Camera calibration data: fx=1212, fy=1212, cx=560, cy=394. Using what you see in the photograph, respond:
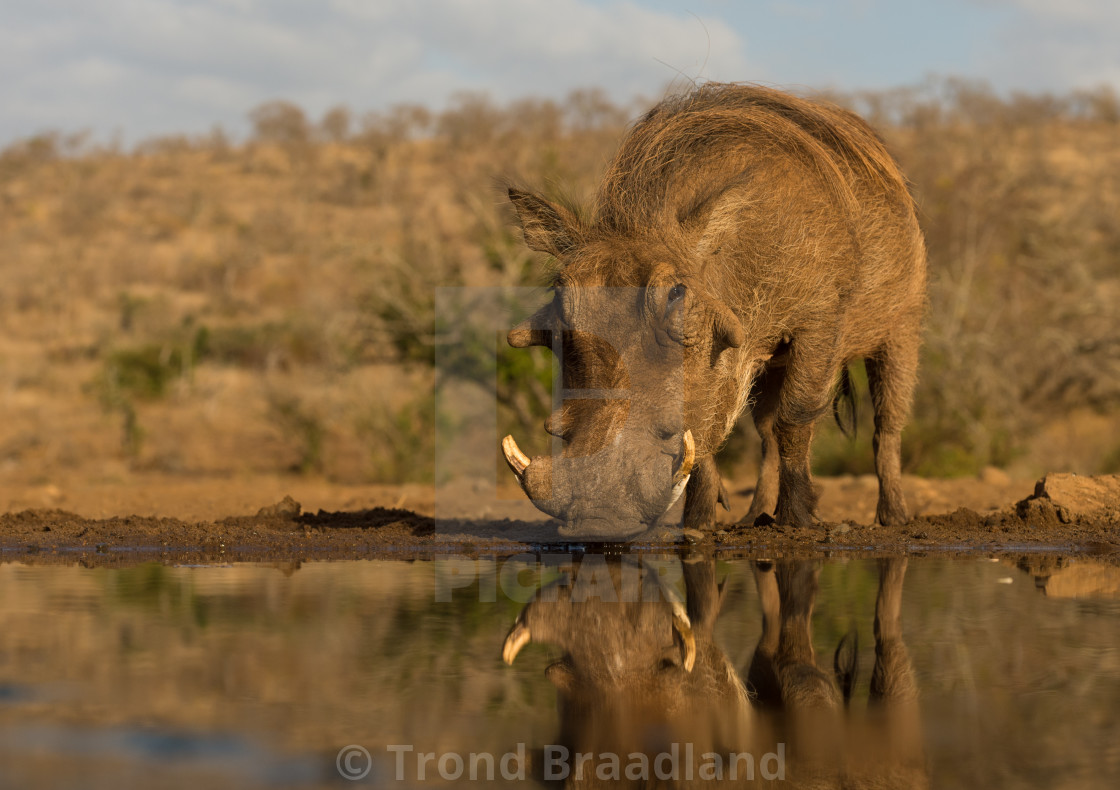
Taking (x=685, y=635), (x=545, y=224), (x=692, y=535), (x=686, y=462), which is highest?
(x=545, y=224)

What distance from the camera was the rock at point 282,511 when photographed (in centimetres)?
643

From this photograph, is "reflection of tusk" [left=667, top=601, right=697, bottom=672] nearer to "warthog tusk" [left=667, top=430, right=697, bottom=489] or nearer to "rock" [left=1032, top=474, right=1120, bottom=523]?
"warthog tusk" [left=667, top=430, right=697, bottom=489]

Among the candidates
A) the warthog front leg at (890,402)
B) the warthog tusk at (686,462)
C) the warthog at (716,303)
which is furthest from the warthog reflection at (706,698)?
the warthog front leg at (890,402)

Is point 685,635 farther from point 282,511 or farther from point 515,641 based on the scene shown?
point 282,511

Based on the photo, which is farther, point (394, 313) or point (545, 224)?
point (394, 313)

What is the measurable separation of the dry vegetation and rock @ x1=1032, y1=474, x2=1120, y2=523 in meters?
1.91

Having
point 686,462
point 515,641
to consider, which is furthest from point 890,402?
point 515,641

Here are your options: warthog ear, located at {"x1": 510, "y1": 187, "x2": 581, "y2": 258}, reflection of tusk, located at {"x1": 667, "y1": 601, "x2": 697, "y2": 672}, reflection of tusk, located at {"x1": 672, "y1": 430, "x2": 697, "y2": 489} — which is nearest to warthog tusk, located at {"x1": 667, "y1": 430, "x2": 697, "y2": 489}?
reflection of tusk, located at {"x1": 672, "y1": 430, "x2": 697, "y2": 489}

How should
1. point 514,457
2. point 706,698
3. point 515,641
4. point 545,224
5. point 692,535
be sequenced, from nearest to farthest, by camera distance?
point 706,698, point 515,641, point 514,457, point 545,224, point 692,535

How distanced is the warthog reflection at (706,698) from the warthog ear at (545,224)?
1.65 m

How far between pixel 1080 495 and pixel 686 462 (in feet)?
10.7

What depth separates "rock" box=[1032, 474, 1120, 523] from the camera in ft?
20.8

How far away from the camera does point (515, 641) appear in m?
3.54

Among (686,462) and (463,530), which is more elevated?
Answer: (686,462)
